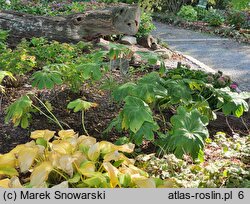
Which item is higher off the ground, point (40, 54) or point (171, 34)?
point (40, 54)

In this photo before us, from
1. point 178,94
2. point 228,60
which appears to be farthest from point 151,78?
point 228,60

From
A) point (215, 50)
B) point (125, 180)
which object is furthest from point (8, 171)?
point (215, 50)

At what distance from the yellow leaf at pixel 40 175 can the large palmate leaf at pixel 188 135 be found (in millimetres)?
866

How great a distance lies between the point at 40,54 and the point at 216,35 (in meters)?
7.53

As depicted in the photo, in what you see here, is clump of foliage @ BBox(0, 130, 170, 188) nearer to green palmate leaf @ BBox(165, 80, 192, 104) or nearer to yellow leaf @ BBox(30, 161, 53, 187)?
yellow leaf @ BBox(30, 161, 53, 187)

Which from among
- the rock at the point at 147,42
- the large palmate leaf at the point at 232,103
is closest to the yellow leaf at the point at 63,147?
the large palmate leaf at the point at 232,103

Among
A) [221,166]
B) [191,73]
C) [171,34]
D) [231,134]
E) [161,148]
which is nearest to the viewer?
[221,166]

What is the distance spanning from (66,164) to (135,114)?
0.69m

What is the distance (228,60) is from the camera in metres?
8.50

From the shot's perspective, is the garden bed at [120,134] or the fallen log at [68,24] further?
the fallen log at [68,24]

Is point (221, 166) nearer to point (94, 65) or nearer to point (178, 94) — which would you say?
point (178, 94)

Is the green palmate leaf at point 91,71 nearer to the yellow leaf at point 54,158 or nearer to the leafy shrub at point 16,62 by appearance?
the leafy shrub at point 16,62

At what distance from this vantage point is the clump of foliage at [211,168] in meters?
2.91

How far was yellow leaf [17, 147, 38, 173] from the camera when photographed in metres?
2.82
